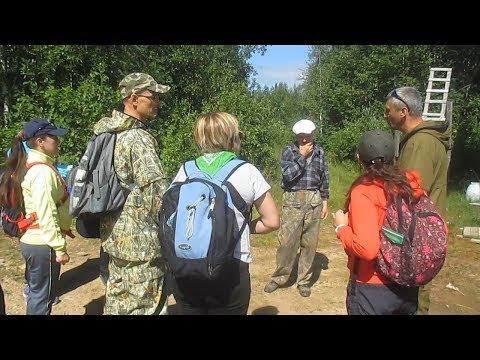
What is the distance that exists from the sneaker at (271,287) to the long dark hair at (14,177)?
279 cm

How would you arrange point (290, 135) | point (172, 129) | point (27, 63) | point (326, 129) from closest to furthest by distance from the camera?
point (27, 63)
point (172, 129)
point (290, 135)
point (326, 129)

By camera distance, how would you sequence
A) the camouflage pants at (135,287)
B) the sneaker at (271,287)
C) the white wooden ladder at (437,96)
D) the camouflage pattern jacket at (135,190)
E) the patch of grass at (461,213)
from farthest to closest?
the white wooden ladder at (437,96)
the patch of grass at (461,213)
the sneaker at (271,287)
the camouflage pants at (135,287)
the camouflage pattern jacket at (135,190)

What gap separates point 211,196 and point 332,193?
9443 mm

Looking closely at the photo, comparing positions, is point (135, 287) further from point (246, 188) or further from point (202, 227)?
point (246, 188)

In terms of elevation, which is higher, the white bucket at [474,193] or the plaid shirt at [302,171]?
the plaid shirt at [302,171]

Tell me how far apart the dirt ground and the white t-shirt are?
81.9 inches

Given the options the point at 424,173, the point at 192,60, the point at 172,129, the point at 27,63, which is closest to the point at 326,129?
the point at 192,60

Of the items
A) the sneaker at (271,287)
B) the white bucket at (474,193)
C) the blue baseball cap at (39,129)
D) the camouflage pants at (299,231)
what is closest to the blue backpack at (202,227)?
the blue baseball cap at (39,129)

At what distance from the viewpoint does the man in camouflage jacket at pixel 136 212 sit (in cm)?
268

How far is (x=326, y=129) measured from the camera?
70.8 feet

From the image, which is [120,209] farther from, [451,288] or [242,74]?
[242,74]

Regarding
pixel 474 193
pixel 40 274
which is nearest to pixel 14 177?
pixel 40 274

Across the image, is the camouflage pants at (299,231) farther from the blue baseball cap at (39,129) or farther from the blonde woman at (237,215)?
the blue baseball cap at (39,129)

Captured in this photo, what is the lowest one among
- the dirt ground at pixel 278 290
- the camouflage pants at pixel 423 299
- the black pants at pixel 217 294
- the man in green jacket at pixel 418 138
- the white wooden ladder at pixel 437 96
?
the dirt ground at pixel 278 290
